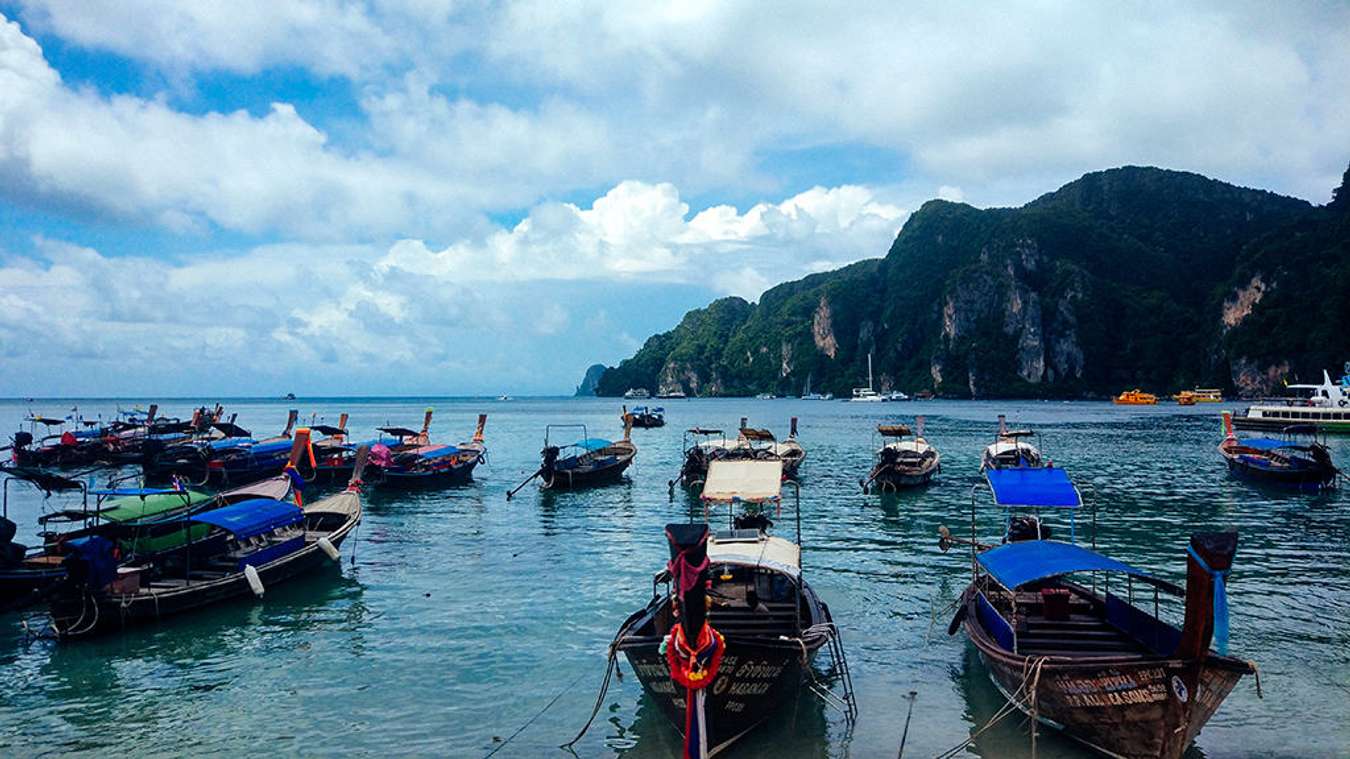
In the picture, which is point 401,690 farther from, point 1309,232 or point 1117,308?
point 1117,308

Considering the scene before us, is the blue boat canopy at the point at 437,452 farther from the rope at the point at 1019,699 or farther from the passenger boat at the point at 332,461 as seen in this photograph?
the rope at the point at 1019,699

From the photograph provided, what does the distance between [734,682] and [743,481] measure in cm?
1024

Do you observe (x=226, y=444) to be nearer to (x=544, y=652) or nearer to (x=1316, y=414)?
(x=544, y=652)

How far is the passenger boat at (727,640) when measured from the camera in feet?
29.6

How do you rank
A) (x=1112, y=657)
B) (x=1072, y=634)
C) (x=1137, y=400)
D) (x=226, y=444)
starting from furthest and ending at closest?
(x=1137, y=400) → (x=226, y=444) → (x=1072, y=634) → (x=1112, y=657)

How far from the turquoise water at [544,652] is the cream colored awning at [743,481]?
10.2ft

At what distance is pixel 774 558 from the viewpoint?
13867 mm

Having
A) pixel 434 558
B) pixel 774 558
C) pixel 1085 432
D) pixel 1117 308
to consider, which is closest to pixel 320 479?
pixel 434 558

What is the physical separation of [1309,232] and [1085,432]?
108308 mm

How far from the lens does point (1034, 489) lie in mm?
17391

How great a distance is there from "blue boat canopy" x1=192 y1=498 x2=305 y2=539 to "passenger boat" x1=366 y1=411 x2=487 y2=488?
1907 centimetres

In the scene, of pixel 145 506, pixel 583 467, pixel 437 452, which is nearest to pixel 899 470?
pixel 583 467

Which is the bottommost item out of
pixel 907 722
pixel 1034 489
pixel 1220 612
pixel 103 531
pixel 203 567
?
pixel 907 722

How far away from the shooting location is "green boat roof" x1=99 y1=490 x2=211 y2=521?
19.8m
